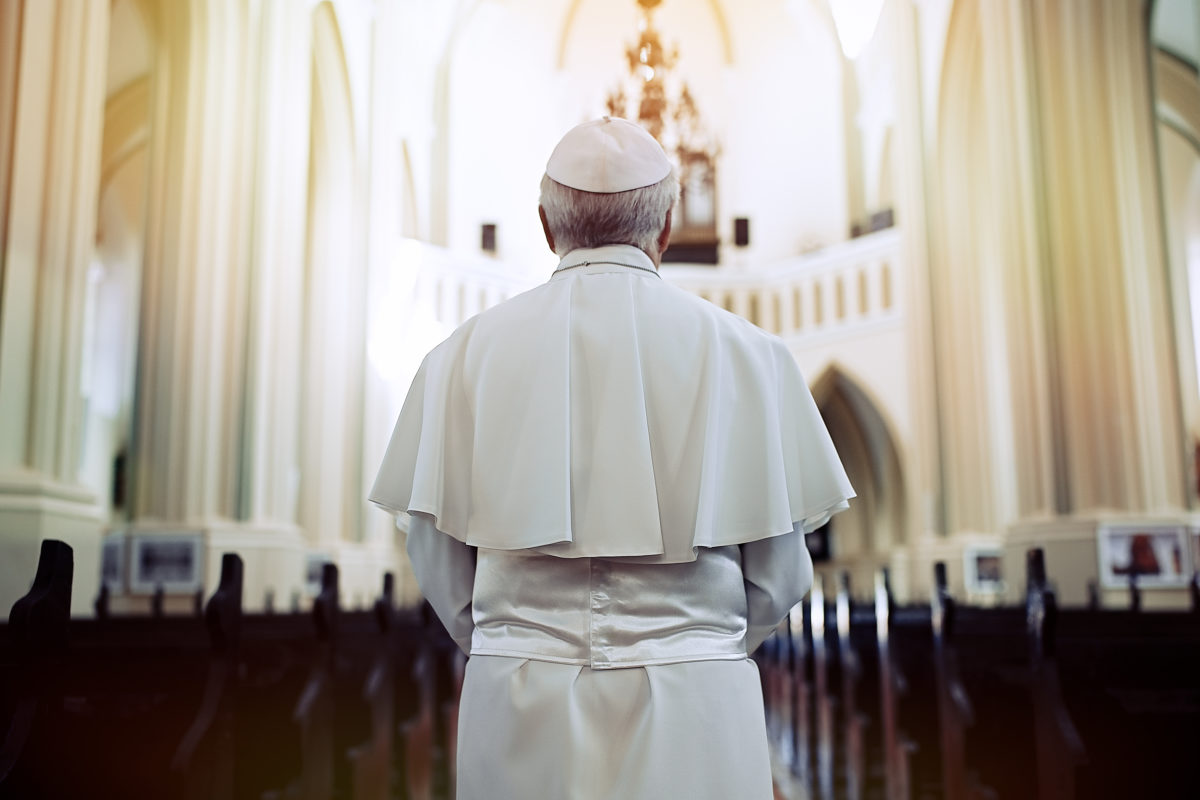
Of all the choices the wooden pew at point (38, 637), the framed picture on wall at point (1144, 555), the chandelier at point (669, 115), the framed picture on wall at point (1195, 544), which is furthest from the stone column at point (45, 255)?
the chandelier at point (669, 115)

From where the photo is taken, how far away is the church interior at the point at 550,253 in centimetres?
795

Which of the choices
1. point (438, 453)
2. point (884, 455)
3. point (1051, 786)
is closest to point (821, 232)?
point (884, 455)

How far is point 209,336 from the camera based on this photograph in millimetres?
10125

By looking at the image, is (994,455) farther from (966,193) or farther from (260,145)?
(260,145)

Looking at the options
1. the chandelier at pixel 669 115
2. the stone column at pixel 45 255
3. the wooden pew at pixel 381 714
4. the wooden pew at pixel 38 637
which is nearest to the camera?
the wooden pew at pixel 38 637

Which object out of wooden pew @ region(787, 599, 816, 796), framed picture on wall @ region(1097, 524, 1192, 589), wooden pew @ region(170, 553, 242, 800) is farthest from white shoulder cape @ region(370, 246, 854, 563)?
framed picture on wall @ region(1097, 524, 1192, 589)

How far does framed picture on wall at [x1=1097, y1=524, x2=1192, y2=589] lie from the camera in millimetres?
9430

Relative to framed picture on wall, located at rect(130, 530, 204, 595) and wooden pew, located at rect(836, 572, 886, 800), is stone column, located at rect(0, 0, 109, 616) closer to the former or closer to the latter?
framed picture on wall, located at rect(130, 530, 204, 595)

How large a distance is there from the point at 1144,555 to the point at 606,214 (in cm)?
874

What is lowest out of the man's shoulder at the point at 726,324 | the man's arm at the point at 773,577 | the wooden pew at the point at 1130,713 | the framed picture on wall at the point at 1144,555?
the wooden pew at the point at 1130,713

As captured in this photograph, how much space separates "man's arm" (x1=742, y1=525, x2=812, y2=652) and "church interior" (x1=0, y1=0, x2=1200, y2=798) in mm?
2438

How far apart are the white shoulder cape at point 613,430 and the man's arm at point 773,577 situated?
63 mm

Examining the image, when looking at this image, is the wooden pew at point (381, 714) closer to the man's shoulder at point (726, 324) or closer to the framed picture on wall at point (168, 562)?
the framed picture on wall at point (168, 562)

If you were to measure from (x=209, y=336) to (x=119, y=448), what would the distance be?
9425 millimetres
